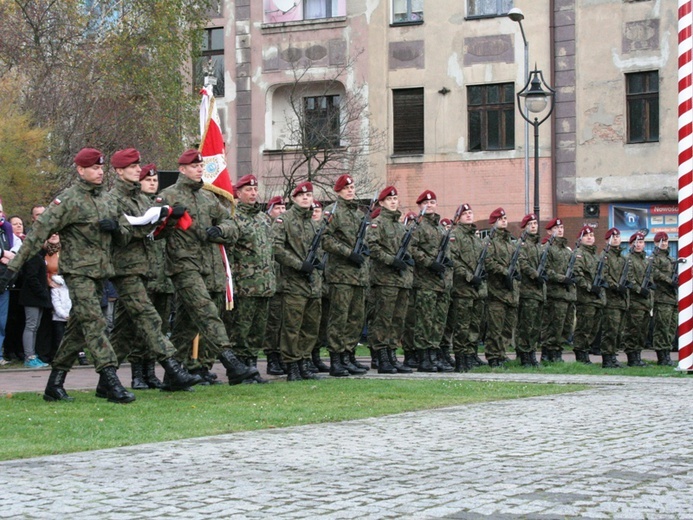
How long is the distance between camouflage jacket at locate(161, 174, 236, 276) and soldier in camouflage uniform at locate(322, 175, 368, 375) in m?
2.36

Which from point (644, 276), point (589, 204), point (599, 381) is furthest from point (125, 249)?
point (589, 204)

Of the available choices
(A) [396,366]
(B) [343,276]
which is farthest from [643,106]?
(B) [343,276]

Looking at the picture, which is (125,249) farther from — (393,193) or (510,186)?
(510,186)

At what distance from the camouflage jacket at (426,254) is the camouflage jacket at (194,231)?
3.82 metres

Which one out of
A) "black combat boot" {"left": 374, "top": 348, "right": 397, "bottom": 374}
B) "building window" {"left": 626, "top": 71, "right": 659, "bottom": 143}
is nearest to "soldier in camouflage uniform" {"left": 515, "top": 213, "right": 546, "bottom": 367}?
"black combat boot" {"left": 374, "top": 348, "right": 397, "bottom": 374}

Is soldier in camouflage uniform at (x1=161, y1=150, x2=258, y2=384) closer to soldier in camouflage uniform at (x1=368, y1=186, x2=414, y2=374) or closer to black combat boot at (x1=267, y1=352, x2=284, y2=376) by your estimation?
black combat boot at (x1=267, y1=352, x2=284, y2=376)

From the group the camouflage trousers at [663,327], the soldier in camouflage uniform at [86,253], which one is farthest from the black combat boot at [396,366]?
the soldier in camouflage uniform at [86,253]

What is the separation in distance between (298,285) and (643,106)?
20205 mm

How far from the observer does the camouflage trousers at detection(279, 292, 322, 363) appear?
1405 centimetres

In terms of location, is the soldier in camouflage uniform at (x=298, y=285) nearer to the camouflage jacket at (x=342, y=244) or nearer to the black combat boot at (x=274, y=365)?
the camouflage jacket at (x=342, y=244)

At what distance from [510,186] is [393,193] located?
1823 centimetres

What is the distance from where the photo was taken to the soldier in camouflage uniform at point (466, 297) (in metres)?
16.2

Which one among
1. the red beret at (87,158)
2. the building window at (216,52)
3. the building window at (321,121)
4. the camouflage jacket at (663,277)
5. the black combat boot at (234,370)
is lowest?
A: the black combat boot at (234,370)

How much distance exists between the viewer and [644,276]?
756 inches
